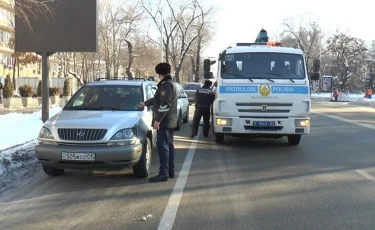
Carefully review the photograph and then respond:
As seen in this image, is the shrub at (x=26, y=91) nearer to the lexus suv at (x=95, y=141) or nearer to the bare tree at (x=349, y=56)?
the lexus suv at (x=95, y=141)

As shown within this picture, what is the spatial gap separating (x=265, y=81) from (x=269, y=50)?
1048mm

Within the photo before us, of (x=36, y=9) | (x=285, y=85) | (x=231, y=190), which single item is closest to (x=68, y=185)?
(x=231, y=190)

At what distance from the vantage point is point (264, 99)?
32.7 ft

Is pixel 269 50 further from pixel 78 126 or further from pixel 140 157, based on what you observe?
pixel 78 126

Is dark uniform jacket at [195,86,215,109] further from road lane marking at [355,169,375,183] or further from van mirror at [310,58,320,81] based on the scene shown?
road lane marking at [355,169,375,183]

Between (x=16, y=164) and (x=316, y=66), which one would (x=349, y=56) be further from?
(x=16, y=164)

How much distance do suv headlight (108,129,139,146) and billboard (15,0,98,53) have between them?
815cm

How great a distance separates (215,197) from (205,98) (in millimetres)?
6967

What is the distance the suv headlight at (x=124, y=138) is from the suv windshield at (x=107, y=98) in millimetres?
1090

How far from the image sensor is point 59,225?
4973 mm

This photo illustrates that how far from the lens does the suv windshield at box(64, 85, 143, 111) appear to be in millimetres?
7930

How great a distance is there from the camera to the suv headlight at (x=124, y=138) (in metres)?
6.69

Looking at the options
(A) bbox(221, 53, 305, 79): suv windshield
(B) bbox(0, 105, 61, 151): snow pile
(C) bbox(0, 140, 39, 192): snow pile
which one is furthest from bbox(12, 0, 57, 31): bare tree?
(A) bbox(221, 53, 305, 79): suv windshield

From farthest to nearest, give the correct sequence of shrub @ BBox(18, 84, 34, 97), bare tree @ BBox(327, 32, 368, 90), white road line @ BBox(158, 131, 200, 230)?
bare tree @ BBox(327, 32, 368, 90), shrub @ BBox(18, 84, 34, 97), white road line @ BBox(158, 131, 200, 230)
